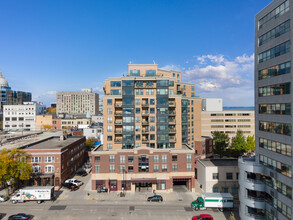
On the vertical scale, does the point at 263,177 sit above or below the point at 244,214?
above

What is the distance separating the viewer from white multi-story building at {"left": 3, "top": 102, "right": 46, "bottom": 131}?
431 feet

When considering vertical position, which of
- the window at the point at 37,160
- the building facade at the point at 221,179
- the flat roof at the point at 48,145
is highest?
the flat roof at the point at 48,145

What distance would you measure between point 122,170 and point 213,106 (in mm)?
68825

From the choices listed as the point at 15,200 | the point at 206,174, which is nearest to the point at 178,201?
the point at 206,174

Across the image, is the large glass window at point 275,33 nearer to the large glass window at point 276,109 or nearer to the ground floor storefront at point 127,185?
the large glass window at point 276,109

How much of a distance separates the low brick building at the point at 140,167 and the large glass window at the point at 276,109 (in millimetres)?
24334

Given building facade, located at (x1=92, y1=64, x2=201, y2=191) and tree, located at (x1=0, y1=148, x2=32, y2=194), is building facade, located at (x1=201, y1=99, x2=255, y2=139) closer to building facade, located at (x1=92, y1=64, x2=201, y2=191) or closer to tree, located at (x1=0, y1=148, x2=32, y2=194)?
building facade, located at (x1=92, y1=64, x2=201, y2=191)

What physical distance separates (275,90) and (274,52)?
20.8ft

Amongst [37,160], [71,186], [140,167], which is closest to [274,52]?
[140,167]

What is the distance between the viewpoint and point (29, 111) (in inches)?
5295

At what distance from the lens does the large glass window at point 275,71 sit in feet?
92.7

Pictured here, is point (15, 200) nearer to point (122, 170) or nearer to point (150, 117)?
point (122, 170)

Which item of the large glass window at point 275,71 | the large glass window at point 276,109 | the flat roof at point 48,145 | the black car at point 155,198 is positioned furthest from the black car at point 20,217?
the large glass window at point 275,71

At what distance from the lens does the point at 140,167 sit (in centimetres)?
5341
